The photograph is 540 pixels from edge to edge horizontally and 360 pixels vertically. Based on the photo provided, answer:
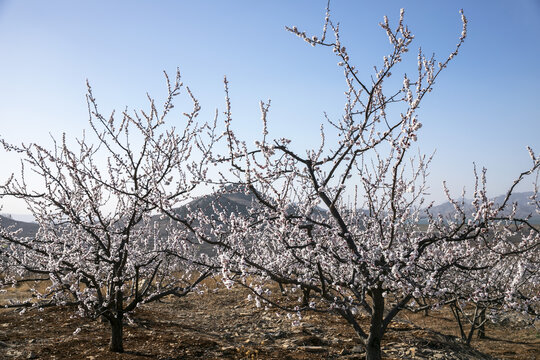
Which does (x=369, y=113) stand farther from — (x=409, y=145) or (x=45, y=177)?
(x=45, y=177)

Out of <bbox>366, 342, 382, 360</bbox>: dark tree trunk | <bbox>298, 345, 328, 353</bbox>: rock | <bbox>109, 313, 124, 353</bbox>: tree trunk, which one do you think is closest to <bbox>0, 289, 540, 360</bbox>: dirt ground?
<bbox>298, 345, 328, 353</bbox>: rock

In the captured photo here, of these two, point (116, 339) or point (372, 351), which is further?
point (116, 339)

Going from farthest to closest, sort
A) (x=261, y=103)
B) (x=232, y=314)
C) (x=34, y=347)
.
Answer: (x=232, y=314) → (x=34, y=347) → (x=261, y=103)

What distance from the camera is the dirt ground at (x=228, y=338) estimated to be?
800 cm

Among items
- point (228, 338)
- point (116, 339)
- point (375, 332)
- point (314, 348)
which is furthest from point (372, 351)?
point (116, 339)

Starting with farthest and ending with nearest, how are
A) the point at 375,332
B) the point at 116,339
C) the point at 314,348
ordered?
1. the point at 314,348
2. the point at 116,339
3. the point at 375,332

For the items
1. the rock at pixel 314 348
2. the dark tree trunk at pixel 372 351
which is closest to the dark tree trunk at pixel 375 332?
the dark tree trunk at pixel 372 351

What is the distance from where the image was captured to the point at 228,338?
10094 mm

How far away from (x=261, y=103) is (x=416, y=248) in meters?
3.08

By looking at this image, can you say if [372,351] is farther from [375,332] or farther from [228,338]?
[228,338]

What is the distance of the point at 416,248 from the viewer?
16.2 ft

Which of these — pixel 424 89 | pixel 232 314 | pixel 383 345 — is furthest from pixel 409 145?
pixel 232 314

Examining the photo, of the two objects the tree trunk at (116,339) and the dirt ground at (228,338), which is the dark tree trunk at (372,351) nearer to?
the dirt ground at (228,338)

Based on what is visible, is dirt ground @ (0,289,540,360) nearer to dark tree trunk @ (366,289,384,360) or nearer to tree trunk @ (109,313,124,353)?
tree trunk @ (109,313,124,353)
